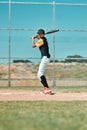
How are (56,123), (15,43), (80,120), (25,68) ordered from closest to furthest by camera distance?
(56,123) → (80,120) → (15,43) → (25,68)

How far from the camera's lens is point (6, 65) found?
1912cm

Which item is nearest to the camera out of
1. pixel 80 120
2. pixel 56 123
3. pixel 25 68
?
pixel 56 123

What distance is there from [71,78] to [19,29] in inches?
118

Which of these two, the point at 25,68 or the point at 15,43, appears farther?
the point at 25,68

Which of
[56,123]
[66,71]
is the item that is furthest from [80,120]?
[66,71]

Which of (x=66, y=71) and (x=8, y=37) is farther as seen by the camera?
(x=66, y=71)

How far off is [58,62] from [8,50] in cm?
216

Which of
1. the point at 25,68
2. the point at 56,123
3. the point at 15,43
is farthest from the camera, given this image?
the point at 25,68

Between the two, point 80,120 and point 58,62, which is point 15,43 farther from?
point 80,120

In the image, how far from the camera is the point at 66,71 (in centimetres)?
2000

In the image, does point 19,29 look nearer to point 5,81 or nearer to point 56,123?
point 5,81

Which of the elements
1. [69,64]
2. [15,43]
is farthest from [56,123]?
[69,64]

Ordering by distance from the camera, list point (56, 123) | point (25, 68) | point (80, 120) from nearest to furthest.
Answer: point (56, 123)
point (80, 120)
point (25, 68)

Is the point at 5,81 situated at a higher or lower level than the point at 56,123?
lower
